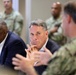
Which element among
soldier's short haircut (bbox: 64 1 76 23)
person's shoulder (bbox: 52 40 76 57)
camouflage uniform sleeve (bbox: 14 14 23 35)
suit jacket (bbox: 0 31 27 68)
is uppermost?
soldier's short haircut (bbox: 64 1 76 23)

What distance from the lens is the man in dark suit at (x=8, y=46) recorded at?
2283mm

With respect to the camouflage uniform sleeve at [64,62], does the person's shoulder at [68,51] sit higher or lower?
higher

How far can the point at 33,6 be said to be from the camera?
5.12 metres

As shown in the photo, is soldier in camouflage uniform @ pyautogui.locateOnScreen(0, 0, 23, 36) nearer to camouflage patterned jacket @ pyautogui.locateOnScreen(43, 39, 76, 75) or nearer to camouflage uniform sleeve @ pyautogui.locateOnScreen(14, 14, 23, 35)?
camouflage uniform sleeve @ pyautogui.locateOnScreen(14, 14, 23, 35)

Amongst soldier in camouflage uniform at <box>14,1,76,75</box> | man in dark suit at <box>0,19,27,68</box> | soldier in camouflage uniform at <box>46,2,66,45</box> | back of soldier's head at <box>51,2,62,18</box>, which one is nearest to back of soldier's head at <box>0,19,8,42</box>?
man in dark suit at <box>0,19,27,68</box>

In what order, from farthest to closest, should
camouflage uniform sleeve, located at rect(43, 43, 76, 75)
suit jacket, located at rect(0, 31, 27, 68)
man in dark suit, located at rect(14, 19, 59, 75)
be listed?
1. suit jacket, located at rect(0, 31, 27, 68)
2. man in dark suit, located at rect(14, 19, 59, 75)
3. camouflage uniform sleeve, located at rect(43, 43, 76, 75)

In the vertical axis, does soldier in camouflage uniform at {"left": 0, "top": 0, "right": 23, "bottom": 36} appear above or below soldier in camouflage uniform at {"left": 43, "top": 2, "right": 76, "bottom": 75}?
below

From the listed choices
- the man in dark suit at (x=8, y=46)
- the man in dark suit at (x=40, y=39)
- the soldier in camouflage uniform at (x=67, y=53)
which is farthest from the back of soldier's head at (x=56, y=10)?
the soldier in camouflage uniform at (x=67, y=53)

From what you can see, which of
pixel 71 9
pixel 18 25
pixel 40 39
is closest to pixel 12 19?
pixel 18 25

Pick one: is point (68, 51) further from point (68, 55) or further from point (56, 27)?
point (56, 27)

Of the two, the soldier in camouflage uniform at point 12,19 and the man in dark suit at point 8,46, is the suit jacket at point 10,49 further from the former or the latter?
the soldier in camouflage uniform at point 12,19

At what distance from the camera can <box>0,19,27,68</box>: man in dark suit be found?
7.49 ft

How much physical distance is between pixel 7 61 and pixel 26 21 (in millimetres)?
3138

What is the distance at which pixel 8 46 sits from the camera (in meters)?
2.36
